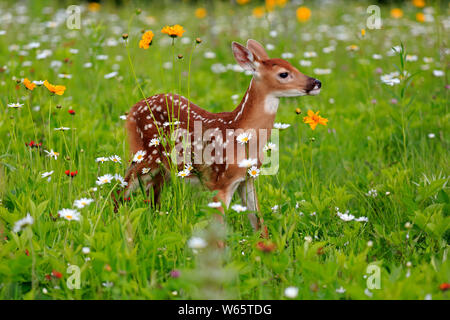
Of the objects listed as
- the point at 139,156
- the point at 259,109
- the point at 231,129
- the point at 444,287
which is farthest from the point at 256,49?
the point at 444,287

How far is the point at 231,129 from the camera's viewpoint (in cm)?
339

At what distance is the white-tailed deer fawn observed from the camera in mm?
3275

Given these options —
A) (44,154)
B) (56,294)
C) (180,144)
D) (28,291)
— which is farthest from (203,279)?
(44,154)

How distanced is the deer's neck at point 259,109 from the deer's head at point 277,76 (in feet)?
0.12

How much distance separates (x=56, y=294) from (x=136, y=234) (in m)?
0.63

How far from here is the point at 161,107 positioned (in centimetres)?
374

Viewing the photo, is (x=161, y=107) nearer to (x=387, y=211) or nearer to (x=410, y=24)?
(x=387, y=211)

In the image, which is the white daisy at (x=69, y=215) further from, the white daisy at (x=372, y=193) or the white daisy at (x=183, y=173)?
the white daisy at (x=372, y=193)

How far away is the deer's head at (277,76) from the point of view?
128 inches

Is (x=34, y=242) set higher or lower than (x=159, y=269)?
higher

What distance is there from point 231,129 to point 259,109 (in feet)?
0.74

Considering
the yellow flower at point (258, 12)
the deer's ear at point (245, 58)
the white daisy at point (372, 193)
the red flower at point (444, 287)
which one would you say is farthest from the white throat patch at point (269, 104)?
the yellow flower at point (258, 12)

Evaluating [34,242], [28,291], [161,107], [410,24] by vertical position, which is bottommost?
[410,24]

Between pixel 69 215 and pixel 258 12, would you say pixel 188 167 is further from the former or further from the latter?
pixel 258 12
